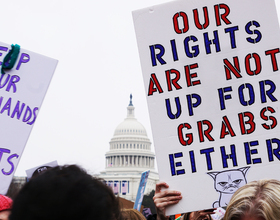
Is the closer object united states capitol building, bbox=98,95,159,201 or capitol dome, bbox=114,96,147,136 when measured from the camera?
united states capitol building, bbox=98,95,159,201

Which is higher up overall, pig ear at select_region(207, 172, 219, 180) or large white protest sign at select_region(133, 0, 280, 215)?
large white protest sign at select_region(133, 0, 280, 215)

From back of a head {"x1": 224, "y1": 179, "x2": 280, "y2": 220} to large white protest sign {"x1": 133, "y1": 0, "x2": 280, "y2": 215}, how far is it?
2.77 feet

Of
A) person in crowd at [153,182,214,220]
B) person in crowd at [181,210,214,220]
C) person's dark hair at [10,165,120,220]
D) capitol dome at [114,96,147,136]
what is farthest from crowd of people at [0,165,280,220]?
capitol dome at [114,96,147,136]

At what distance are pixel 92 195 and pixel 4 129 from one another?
102 inches

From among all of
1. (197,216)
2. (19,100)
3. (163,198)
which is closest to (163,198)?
(163,198)

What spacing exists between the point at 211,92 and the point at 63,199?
204cm

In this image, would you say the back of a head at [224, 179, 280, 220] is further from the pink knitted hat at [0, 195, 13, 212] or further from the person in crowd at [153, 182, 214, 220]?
the pink knitted hat at [0, 195, 13, 212]

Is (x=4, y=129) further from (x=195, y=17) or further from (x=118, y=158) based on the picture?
(x=118, y=158)

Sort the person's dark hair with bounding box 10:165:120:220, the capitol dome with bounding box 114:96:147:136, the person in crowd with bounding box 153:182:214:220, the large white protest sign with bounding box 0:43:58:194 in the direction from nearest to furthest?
the person's dark hair with bounding box 10:165:120:220, the person in crowd with bounding box 153:182:214:220, the large white protest sign with bounding box 0:43:58:194, the capitol dome with bounding box 114:96:147:136

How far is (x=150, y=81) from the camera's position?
3184 mm

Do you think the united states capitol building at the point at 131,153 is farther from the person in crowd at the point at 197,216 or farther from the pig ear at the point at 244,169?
the pig ear at the point at 244,169

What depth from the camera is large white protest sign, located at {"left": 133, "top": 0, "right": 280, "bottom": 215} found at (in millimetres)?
2973

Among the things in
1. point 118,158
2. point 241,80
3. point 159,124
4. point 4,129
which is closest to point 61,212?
point 159,124

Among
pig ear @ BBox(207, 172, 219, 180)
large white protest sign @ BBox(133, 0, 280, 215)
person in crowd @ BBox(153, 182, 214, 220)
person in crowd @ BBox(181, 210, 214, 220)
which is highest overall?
large white protest sign @ BBox(133, 0, 280, 215)
